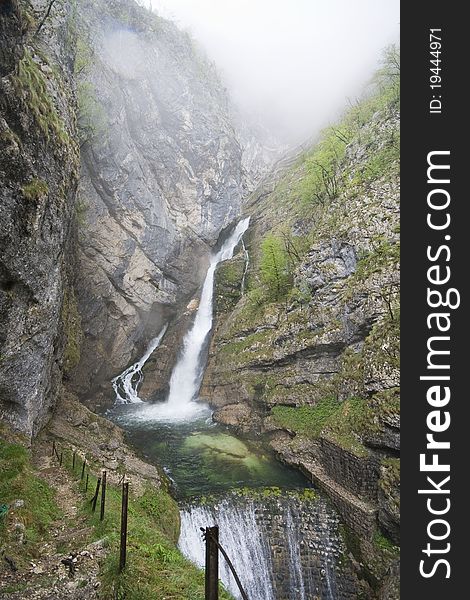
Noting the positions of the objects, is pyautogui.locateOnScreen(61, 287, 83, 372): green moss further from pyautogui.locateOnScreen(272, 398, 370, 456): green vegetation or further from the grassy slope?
pyautogui.locateOnScreen(272, 398, 370, 456): green vegetation

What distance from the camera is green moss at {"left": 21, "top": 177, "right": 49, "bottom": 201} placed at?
10.8 meters

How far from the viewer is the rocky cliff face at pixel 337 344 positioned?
15.5 meters

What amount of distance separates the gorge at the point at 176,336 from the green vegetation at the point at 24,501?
79 mm

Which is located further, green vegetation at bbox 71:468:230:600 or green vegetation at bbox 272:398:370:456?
green vegetation at bbox 272:398:370:456

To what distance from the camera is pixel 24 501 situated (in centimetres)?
978

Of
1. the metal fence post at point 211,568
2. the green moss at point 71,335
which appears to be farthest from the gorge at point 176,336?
the metal fence post at point 211,568

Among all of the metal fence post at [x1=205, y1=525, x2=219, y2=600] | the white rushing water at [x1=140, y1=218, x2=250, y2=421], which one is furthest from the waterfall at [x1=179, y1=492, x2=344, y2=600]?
the white rushing water at [x1=140, y1=218, x2=250, y2=421]

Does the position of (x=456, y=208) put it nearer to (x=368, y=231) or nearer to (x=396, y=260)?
(x=396, y=260)

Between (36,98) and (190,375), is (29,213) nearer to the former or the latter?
(36,98)

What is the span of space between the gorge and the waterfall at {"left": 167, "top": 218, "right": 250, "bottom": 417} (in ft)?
0.66

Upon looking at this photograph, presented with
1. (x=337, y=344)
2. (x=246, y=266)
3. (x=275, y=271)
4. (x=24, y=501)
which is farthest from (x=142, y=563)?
(x=246, y=266)

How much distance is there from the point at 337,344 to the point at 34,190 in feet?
54.3

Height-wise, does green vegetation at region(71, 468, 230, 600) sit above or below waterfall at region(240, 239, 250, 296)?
below

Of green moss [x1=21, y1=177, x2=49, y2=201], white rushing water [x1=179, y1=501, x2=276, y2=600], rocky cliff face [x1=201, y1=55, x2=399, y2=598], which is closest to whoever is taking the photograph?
green moss [x1=21, y1=177, x2=49, y2=201]
